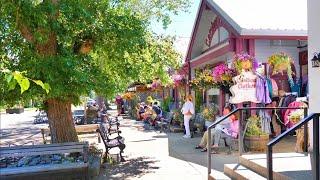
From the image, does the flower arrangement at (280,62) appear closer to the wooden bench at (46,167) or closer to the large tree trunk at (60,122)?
the large tree trunk at (60,122)

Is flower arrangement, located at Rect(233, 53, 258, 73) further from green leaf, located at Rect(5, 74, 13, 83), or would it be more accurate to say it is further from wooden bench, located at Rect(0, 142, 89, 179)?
green leaf, located at Rect(5, 74, 13, 83)

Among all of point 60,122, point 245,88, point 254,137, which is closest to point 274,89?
point 245,88

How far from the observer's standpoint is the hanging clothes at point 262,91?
11820 millimetres

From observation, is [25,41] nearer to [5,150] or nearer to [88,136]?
[5,150]

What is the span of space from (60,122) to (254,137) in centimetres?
469

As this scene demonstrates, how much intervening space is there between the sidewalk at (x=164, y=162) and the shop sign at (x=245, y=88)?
5.13 ft

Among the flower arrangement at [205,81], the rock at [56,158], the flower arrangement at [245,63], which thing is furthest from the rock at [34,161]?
the flower arrangement at [205,81]

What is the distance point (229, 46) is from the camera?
13.6 meters

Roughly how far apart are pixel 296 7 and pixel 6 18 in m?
9.16

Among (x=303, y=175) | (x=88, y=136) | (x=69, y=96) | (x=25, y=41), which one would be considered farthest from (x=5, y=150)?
(x=88, y=136)

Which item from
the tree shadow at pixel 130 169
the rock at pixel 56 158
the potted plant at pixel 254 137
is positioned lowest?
the tree shadow at pixel 130 169

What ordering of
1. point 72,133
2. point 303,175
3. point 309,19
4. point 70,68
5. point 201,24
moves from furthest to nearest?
point 201,24 → point 72,133 → point 70,68 → point 309,19 → point 303,175

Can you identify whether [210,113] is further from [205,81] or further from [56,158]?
[56,158]

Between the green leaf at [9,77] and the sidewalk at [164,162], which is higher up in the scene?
the green leaf at [9,77]
